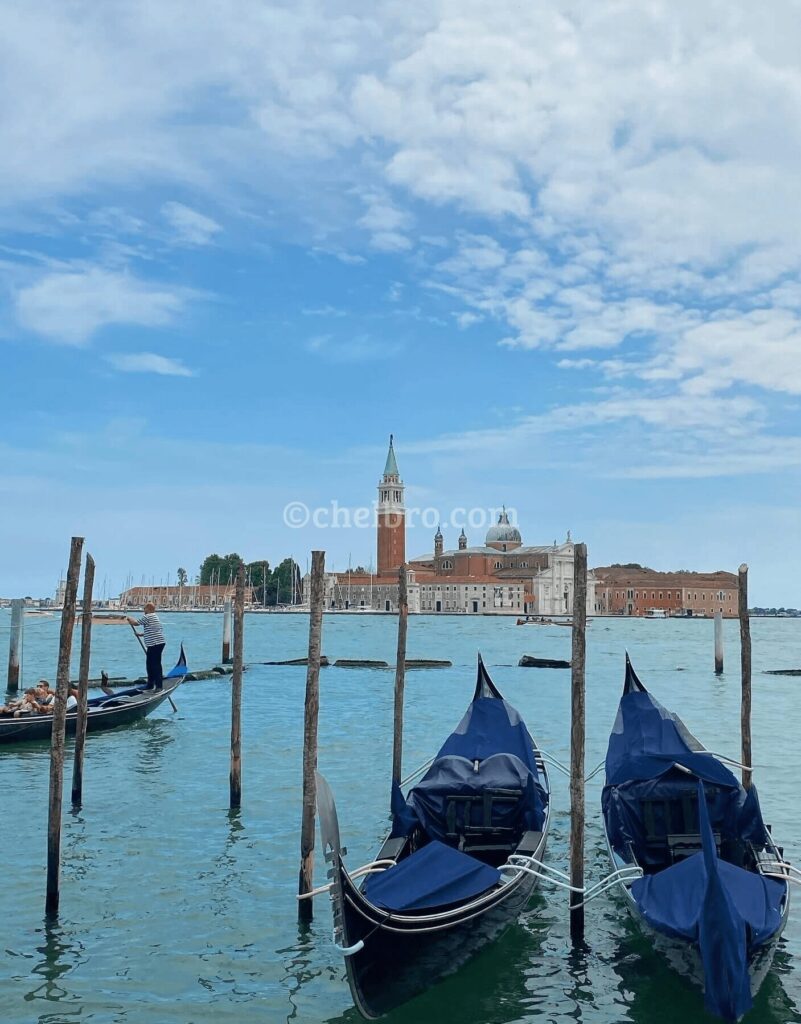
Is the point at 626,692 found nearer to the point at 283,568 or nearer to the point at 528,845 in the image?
the point at 528,845

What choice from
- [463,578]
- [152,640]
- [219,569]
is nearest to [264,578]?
[219,569]

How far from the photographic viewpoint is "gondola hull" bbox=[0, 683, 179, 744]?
11.0 metres

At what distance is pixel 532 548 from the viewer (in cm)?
9600

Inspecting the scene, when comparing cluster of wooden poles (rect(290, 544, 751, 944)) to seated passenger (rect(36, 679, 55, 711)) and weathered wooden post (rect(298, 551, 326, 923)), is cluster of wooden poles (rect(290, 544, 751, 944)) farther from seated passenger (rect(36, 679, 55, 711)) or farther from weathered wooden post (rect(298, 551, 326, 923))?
seated passenger (rect(36, 679, 55, 711))

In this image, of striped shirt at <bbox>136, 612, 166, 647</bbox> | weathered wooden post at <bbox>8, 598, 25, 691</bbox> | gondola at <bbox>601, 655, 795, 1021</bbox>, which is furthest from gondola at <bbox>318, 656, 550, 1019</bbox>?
weathered wooden post at <bbox>8, 598, 25, 691</bbox>

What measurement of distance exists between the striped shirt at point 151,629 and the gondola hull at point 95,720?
79 centimetres

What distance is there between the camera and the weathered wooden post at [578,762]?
5.09 meters

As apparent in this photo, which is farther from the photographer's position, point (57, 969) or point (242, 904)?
point (242, 904)

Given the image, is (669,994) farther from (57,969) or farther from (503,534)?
(503,534)

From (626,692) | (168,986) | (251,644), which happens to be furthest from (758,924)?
(251,644)

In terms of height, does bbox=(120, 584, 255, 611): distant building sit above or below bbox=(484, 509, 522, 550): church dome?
below

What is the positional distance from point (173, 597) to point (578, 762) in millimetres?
103014

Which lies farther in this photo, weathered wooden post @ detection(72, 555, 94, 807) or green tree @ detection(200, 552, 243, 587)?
green tree @ detection(200, 552, 243, 587)

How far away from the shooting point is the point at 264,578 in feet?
330
